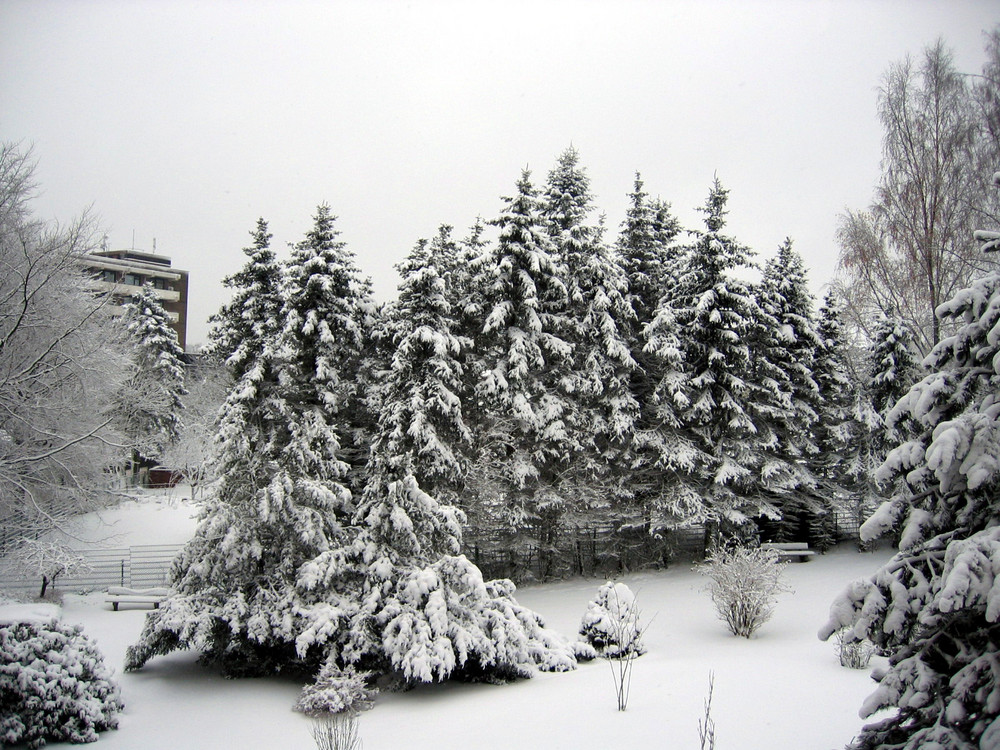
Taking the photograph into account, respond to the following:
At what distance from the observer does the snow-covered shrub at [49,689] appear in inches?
350

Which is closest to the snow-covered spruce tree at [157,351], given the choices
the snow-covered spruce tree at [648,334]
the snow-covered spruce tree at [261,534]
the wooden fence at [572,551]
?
the wooden fence at [572,551]

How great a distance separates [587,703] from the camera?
9562mm

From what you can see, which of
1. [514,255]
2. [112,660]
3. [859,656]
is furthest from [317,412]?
[859,656]

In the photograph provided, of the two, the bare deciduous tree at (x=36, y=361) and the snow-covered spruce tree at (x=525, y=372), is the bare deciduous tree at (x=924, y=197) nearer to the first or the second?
the snow-covered spruce tree at (x=525, y=372)

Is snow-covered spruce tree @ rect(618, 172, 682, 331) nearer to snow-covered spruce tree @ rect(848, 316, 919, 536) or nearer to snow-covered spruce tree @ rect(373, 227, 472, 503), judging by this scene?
snow-covered spruce tree @ rect(373, 227, 472, 503)

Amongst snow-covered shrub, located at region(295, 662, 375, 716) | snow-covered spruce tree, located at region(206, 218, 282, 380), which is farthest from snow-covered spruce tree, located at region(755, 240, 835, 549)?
snow-covered shrub, located at region(295, 662, 375, 716)

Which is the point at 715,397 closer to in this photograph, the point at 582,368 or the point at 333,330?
the point at 582,368

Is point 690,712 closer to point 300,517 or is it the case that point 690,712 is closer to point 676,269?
point 300,517

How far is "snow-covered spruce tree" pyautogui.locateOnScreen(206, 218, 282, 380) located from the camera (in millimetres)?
14430

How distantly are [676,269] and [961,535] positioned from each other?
17.2 meters

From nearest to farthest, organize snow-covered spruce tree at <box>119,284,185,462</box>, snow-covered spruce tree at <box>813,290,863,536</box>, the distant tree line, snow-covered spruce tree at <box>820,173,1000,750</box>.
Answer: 1. snow-covered spruce tree at <box>820,173,1000,750</box>
2. the distant tree line
3. snow-covered spruce tree at <box>813,290,863,536</box>
4. snow-covered spruce tree at <box>119,284,185,462</box>

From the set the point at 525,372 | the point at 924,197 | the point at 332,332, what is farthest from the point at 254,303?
the point at 924,197

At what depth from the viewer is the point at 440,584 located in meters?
12.4

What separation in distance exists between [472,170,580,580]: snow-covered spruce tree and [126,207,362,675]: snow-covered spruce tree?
16.9 feet
